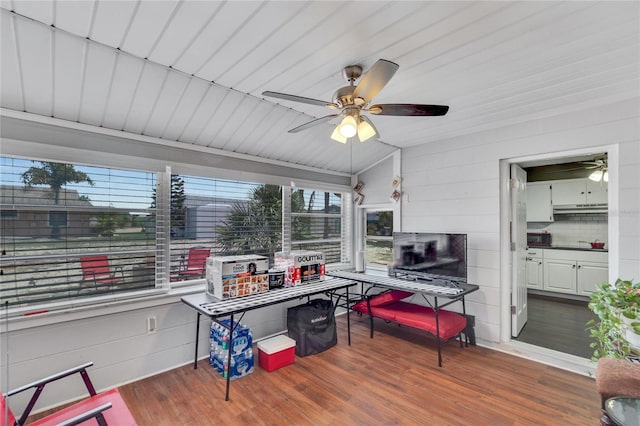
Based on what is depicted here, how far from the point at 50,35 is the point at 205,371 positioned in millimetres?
2864

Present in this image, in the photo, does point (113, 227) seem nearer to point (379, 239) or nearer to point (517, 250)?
point (379, 239)

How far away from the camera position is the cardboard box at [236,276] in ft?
8.91

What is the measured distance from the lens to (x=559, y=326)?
3795mm

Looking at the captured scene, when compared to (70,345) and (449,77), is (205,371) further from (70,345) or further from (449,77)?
(449,77)

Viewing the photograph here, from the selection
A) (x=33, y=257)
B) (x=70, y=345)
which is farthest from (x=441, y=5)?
(x=70, y=345)

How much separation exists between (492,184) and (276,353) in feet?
9.84

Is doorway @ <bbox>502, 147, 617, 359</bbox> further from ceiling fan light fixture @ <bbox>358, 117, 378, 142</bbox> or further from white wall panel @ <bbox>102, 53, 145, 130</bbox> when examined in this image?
white wall panel @ <bbox>102, 53, 145, 130</bbox>

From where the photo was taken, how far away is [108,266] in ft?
8.58

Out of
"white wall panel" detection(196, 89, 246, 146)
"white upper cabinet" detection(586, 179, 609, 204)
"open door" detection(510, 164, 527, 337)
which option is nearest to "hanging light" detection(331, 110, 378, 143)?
"white wall panel" detection(196, 89, 246, 146)

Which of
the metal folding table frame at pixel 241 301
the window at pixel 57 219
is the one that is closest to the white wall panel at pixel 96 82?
the window at pixel 57 219

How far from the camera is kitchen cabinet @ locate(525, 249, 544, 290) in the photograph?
522 cm

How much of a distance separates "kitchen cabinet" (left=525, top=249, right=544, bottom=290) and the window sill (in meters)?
5.60

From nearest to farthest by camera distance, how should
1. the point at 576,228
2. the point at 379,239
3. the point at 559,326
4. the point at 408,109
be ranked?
1. the point at 408,109
2. the point at 559,326
3. the point at 379,239
4. the point at 576,228

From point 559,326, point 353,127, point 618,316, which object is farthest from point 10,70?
point 559,326
